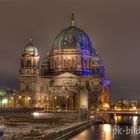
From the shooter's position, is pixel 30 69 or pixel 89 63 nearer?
pixel 30 69

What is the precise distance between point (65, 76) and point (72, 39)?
14.8 meters

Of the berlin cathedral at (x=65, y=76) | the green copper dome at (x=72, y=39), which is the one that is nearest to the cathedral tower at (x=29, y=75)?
the berlin cathedral at (x=65, y=76)

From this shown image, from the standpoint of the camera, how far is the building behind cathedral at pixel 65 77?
5787 inches

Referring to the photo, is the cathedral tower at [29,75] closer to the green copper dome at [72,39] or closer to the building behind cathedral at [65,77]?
the building behind cathedral at [65,77]

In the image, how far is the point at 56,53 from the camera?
164 meters

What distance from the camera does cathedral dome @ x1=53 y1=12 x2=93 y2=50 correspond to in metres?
162

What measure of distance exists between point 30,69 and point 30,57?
12.5ft

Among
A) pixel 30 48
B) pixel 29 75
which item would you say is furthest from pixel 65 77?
pixel 30 48

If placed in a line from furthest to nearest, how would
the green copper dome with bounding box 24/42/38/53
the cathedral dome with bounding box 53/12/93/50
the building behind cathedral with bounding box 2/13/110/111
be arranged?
the cathedral dome with bounding box 53/12/93/50 → the green copper dome with bounding box 24/42/38/53 → the building behind cathedral with bounding box 2/13/110/111

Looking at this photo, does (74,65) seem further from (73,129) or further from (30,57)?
(73,129)

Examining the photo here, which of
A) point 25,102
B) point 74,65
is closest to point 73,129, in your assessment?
point 25,102

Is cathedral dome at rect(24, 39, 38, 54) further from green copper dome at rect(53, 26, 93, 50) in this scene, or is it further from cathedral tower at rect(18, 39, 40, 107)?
green copper dome at rect(53, 26, 93, 50)

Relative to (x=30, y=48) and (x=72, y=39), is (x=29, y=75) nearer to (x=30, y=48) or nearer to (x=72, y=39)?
(x=30, y=48)

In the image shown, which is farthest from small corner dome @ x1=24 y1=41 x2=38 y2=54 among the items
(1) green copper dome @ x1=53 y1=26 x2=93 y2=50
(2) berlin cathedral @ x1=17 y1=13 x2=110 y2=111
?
(1) green copper dome @ x1=53 y1=26 x2=93 y2=50
